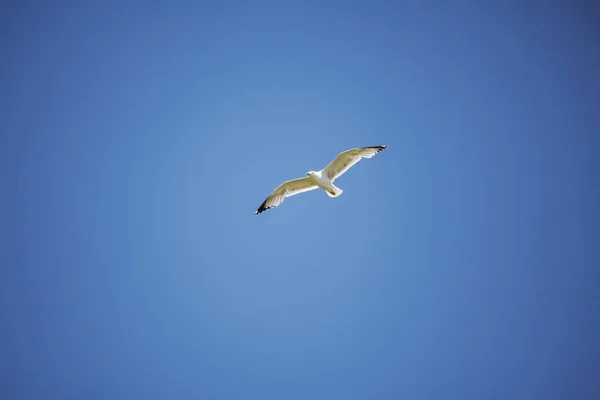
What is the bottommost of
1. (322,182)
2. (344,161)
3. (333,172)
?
(322,182)

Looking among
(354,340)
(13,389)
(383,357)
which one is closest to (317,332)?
(354,340)

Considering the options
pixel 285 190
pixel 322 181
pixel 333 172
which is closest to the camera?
pixel 322 181

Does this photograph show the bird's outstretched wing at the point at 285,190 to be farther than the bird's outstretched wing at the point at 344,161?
Yes

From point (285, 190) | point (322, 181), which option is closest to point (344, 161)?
point (322, 181)

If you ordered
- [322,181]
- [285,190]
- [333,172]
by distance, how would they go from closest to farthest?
1. [322,181]
2. [333,172]
3. [285,190]

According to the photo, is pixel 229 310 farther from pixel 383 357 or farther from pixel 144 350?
pixel 383 357

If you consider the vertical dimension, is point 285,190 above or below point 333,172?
above

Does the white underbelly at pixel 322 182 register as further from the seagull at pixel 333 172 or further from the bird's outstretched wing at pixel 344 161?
the bird's outstretched wing at pixel 344 161

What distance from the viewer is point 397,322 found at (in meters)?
80.8

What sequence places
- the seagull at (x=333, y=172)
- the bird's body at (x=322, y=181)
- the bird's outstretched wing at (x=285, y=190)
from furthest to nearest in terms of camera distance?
the bird's outstretched wing at (x=285, y=190)
the bird's body at (x=322, y=181)
the seagull at (x=333, y=172)

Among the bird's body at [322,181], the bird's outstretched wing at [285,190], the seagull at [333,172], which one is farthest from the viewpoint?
the bird's outstretched wing at [285,190]

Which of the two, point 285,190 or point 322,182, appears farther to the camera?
point 285,190

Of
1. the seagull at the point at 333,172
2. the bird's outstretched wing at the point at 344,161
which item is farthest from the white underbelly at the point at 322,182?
A: the bird's outstretched wing at the point at 344,161

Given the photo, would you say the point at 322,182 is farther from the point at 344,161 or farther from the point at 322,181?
the point at 344,161
